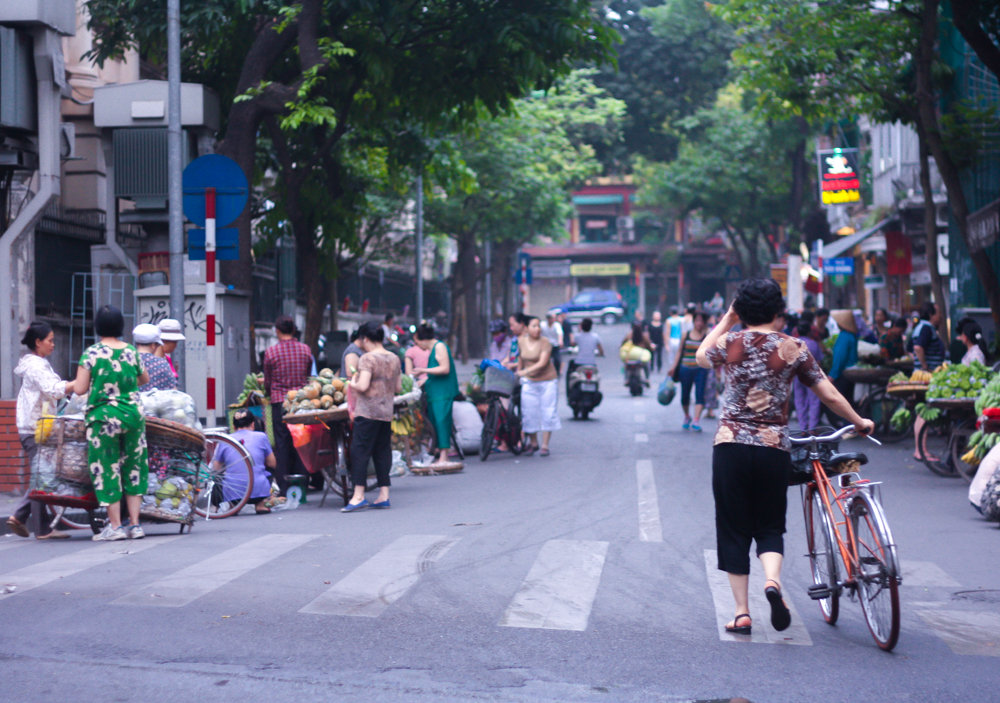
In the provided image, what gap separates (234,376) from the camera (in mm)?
13578

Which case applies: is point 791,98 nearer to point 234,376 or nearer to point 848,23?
point 848,23

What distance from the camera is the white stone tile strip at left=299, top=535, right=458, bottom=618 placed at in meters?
6.12

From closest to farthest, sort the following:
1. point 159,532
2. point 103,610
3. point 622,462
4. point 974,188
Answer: point 103,610 → point 159,532 → point 622,462 → point 974,188

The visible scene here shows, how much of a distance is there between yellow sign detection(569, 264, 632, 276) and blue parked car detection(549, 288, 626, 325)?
182 inches

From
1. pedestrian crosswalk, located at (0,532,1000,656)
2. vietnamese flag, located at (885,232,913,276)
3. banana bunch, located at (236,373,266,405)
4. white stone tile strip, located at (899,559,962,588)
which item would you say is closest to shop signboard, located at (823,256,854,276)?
vietnamese flag, located at (885,232,913,276)

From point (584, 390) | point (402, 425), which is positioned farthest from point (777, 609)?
point (584, 390)

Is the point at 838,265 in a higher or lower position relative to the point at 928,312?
higher

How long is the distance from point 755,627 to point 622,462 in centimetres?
775

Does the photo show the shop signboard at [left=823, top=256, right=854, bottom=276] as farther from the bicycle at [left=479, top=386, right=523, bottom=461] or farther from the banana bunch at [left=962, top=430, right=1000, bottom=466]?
the banana bunch at [left=962, top=430, right=1000, bottom=466]

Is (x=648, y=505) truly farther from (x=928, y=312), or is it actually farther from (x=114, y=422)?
(x=928, y=312)

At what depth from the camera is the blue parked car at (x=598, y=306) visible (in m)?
58.3

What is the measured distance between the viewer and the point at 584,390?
1955 cm

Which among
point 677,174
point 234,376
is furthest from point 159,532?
point 677,174

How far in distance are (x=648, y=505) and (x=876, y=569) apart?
482cm
